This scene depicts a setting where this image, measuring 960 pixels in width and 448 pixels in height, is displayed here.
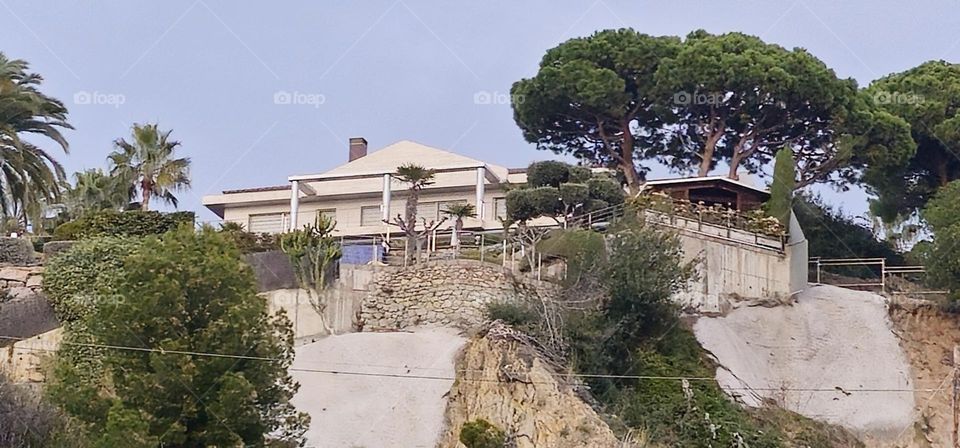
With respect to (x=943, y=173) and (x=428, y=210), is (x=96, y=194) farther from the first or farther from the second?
(x=943, y=173)

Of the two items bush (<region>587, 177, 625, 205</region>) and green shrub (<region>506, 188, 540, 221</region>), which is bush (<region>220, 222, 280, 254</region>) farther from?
bush (<region>587, 177, 625, 205</region>)

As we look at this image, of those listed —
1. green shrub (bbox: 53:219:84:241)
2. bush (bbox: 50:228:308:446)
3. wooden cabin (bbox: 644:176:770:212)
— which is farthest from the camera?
wooden cabin (bbox: 644:176:770:212)

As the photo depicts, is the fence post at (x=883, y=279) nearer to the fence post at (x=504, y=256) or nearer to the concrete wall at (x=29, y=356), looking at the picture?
the fence post at (x=504, y=256)

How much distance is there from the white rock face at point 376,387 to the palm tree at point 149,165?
544 inches

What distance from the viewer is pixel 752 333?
35.4m

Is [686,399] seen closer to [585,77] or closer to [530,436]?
[530,436]

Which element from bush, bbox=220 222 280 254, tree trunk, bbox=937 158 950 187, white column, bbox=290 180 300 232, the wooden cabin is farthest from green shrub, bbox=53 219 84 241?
tree trunk, bbox=937 158 950 187

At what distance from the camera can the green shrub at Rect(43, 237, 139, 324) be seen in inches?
1344

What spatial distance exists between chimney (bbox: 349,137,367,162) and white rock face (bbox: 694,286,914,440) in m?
18.4

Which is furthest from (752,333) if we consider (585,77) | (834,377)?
(585,77)

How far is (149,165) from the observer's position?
148ft

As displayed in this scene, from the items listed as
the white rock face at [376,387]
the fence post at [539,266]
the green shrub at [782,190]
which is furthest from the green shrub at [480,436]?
the green shrub at [782,190]

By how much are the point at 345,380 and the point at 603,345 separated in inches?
228

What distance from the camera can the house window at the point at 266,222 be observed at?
1838 inches
